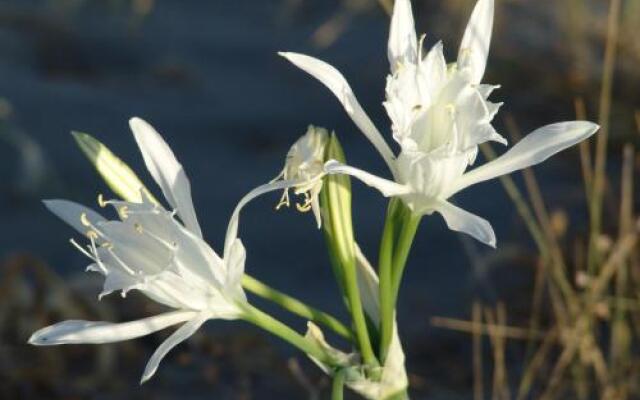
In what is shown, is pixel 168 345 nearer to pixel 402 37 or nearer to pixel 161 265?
pixel 161 265

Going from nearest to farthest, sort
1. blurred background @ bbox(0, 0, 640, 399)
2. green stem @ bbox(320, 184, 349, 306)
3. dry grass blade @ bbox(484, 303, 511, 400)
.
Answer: green stem @ bbox(320, 184, 349, 306), dry grass blade @ bbox(484, 303, 511, 400), blurred background @ bbox(0, 0, 640, 399)

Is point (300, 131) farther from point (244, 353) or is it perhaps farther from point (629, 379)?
point (629, 379)

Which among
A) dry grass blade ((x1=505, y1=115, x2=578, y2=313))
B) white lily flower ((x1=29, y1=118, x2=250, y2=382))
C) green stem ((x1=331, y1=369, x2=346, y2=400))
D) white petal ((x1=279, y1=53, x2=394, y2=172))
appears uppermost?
white petal ((x1=279, y1=53, x2=394, y2=172))

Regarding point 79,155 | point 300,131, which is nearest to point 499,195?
point 300,131

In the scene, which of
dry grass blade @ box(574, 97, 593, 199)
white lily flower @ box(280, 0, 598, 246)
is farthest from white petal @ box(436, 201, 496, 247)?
dry grass blade @ box(574, 97, 593, 199)

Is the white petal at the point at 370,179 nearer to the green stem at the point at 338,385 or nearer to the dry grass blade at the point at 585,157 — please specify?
the green stem at the point at 338,385

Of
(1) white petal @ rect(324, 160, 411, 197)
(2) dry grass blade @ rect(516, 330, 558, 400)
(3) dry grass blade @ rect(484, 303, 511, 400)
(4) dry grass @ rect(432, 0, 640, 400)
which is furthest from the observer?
(2) dry grass blade @ rect(516, 330, 558, 400)

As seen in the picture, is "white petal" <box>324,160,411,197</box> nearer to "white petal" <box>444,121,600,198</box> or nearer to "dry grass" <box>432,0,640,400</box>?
"white petal" <box>444,121,600,198</box>

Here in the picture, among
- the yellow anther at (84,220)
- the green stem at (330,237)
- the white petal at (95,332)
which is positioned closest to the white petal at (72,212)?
the yellow anther at (84,220)
